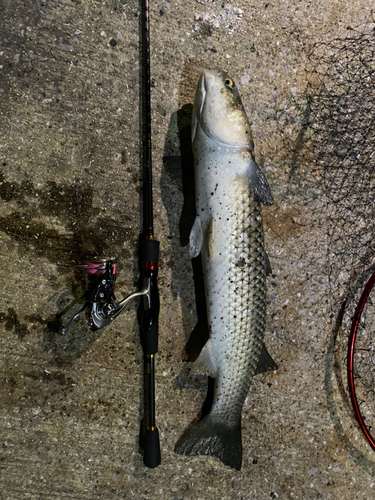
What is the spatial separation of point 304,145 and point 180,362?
149 centimetres

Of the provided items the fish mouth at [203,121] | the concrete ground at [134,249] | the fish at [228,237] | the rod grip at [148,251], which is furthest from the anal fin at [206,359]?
the fish mouth at [203,121]

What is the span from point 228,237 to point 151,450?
115 cm

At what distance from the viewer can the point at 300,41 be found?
6.83 feet

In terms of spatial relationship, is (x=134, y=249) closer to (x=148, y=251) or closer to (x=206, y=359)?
(x=148, y=251)

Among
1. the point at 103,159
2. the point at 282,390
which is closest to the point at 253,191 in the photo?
the point at 103,159

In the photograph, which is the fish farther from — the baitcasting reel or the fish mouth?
the baitcasting reel

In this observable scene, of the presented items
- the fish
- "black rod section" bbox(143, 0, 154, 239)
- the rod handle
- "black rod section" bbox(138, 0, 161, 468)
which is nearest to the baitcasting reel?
"black rod section" bbox(138, 0, 161, 468)

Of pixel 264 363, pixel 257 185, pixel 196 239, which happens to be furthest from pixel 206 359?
pixel 257 185

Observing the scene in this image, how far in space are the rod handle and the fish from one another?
34cm

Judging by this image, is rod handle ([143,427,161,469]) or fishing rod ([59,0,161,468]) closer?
fishing rod ([59,0,161,468])

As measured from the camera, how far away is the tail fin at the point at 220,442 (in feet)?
5.84

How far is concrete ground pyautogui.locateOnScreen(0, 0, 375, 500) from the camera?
1743 mm

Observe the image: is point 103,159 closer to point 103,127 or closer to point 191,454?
point 103,127

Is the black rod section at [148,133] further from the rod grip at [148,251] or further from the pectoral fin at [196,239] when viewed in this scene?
the pectoral fin at [196,239]
